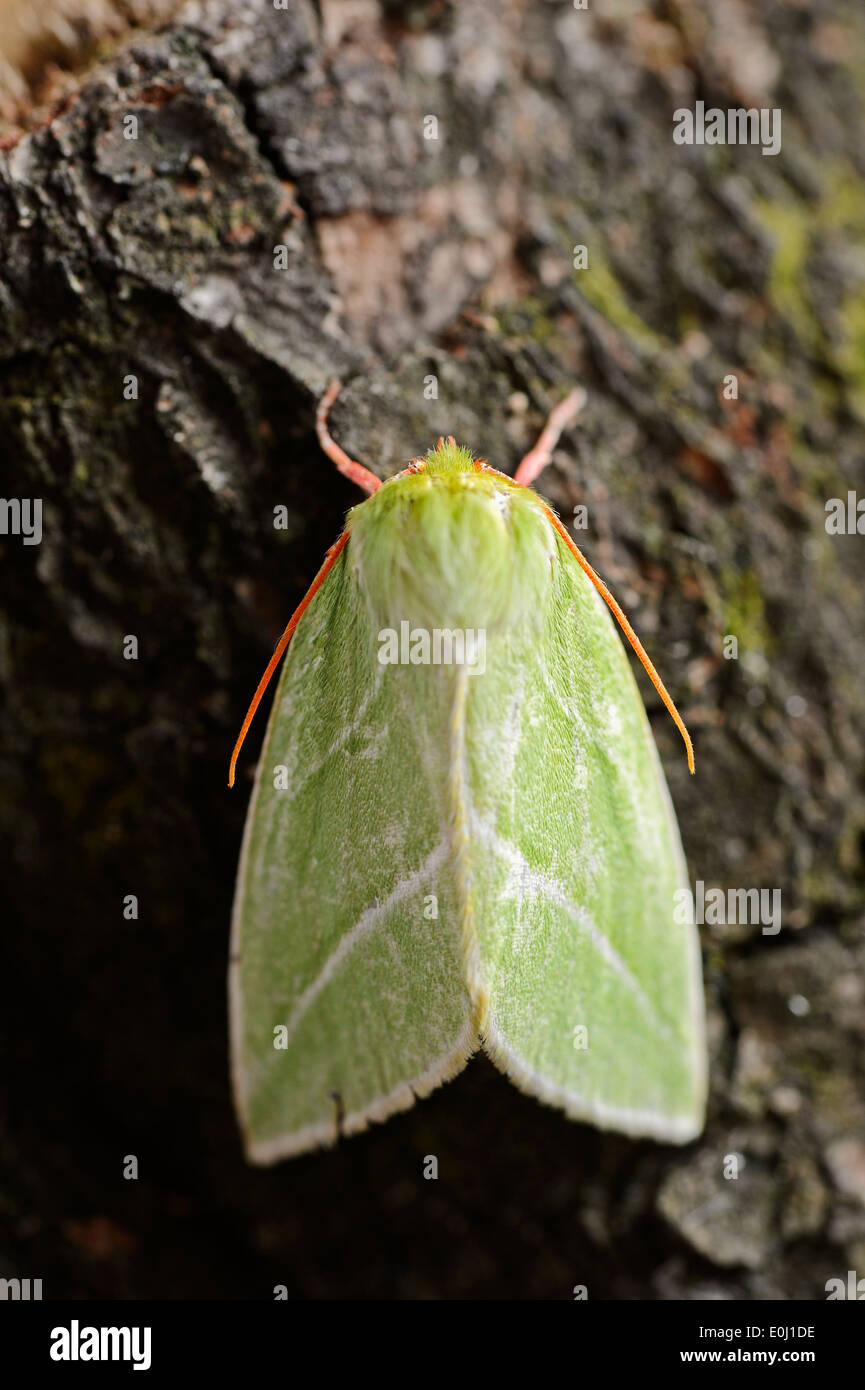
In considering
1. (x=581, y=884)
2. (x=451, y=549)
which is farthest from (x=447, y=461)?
(x=581, y=884)

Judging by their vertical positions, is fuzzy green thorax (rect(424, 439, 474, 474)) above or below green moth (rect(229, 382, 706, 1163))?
above

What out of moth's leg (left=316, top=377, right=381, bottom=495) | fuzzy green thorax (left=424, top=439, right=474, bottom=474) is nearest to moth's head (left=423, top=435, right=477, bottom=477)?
fuzzy green thorax (left=424, top=439, right=474, bottom=474)

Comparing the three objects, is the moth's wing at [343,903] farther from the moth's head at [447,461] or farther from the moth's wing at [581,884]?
the moth's head at [447,461]

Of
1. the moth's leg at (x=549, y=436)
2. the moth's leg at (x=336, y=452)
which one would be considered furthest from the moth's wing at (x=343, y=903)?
the moth's leg at (x=549, y=436)

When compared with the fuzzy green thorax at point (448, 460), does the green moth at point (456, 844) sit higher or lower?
lower

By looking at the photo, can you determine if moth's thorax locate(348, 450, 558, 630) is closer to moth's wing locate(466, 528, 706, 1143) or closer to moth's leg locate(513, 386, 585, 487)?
moth's wing locate(466, 528, 706, 1143)

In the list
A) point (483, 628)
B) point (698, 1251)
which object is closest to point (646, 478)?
point (483, 628)

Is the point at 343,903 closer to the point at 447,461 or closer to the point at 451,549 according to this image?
the point at 451,549
